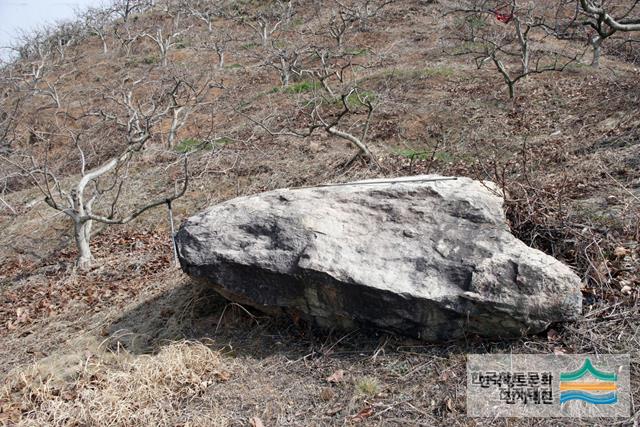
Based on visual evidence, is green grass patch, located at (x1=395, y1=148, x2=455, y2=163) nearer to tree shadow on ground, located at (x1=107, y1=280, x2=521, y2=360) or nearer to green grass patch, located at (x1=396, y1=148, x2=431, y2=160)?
green grass patch, located at (x1=396, y1=148, x2=431, y2=160)

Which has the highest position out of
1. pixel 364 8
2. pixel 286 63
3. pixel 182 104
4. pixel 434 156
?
pixel 182 104

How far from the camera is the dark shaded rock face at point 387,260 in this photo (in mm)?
3385

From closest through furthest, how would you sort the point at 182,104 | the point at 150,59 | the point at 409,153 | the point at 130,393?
the point at 130,393 → the point at 409,153 → the point at 182,104 → the point at 150,59

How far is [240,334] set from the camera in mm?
4066

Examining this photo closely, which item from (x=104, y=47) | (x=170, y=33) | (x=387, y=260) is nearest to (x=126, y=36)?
(x=104, y=47)

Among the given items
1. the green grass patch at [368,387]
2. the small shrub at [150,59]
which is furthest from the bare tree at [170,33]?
the green grass patch at [368,387]

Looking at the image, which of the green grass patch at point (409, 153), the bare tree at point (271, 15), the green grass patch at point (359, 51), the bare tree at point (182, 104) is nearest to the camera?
the green grass patch at point (409, 153)

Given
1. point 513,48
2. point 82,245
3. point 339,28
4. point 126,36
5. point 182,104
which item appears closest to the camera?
point 82,245

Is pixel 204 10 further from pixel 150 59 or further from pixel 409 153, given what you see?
pixel 409 153

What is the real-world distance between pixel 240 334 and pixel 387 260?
1.23 metres

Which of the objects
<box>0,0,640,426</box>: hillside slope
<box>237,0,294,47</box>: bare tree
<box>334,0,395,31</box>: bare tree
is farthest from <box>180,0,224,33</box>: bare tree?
<box>0,0,640,426</box>: hillside slope

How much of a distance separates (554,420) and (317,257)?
65.1 inches

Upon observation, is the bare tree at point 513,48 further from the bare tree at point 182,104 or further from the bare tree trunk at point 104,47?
the bare tree trunk at point 104,47

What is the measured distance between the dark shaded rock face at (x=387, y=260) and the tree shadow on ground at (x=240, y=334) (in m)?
0.10
